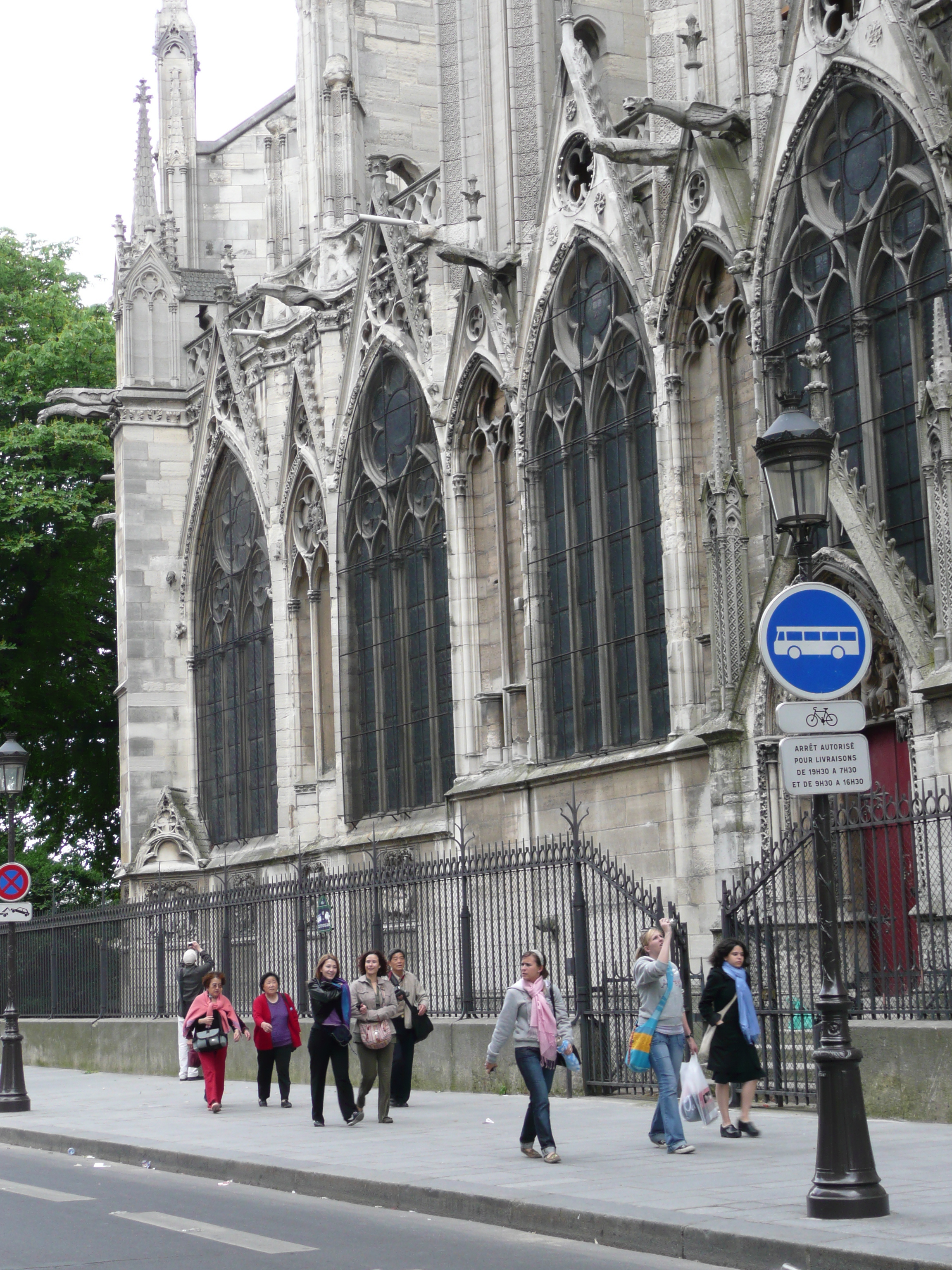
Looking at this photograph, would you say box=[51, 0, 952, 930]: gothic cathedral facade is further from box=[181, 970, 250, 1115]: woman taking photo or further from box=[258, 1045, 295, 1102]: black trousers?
box=[181, 970, 250, 1115]: woman taking photo

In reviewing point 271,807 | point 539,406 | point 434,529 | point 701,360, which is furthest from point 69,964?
point 701,360

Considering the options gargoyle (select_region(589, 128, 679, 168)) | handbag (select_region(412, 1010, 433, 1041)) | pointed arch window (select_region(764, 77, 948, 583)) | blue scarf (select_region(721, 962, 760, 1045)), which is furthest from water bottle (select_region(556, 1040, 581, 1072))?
gargoyle (select_region(589, 128, 679, 168))

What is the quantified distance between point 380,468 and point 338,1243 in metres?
19.4

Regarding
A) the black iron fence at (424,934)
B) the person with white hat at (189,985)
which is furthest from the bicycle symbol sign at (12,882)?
the black iron fence at (424,934)

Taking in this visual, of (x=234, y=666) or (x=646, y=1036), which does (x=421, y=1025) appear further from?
(x=234, y=666)

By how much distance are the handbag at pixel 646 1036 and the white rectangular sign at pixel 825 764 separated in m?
3.25

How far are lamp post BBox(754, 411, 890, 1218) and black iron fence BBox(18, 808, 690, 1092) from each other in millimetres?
5660

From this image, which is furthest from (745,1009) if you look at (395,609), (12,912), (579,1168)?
(395,609)

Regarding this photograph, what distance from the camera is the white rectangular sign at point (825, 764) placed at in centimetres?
952

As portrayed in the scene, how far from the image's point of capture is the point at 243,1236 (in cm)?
1018

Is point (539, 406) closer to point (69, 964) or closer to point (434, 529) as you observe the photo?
point (434, 529)

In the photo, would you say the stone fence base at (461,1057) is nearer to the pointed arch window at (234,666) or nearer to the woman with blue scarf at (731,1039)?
the woman with blue scarf at (731,1039)

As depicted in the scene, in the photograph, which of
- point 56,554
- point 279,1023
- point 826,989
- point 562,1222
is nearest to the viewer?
point 826,989

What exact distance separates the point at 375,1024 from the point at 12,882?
716 centimetres
